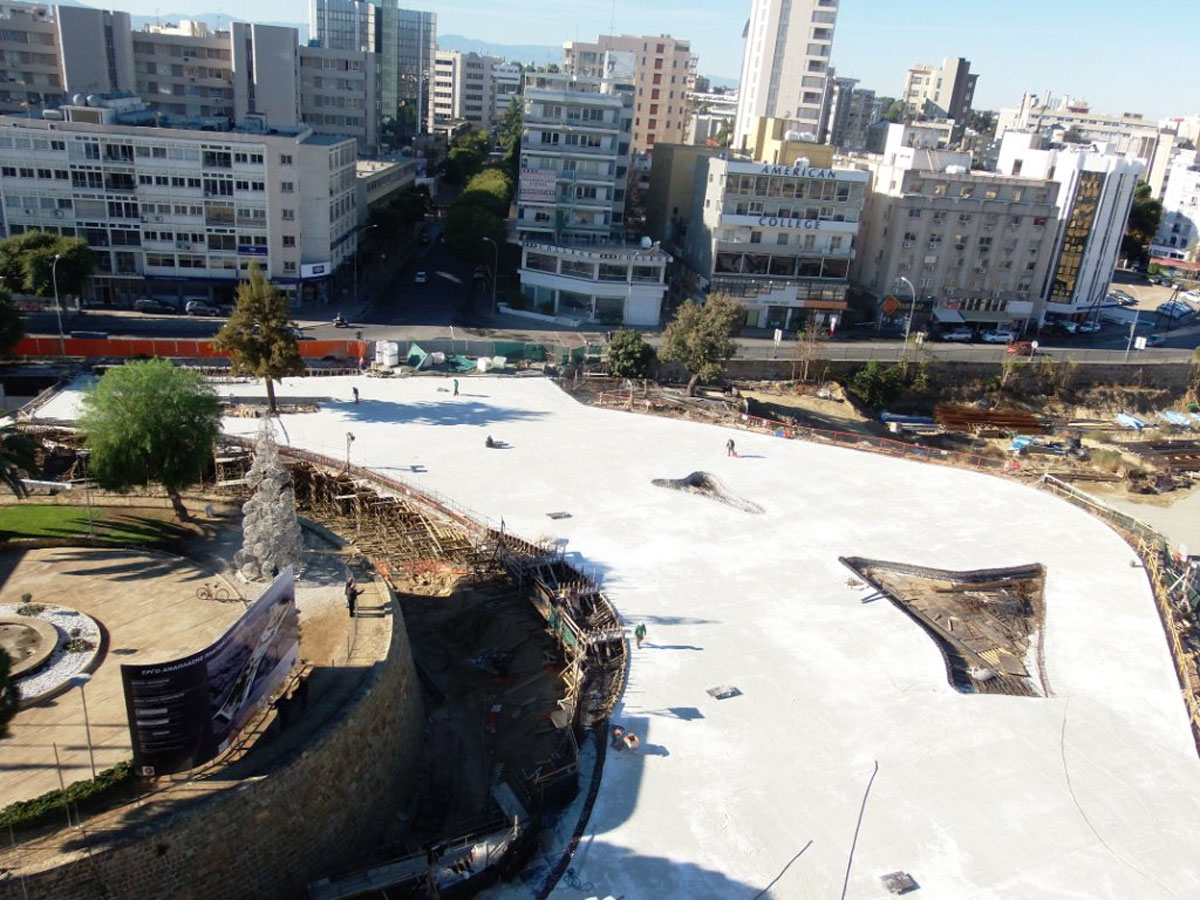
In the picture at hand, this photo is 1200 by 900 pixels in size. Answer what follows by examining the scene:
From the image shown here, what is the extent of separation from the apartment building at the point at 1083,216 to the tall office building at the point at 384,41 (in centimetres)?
9082

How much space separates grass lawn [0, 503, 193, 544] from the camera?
26719 mm

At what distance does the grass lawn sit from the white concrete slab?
8.71m

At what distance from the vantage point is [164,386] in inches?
1097

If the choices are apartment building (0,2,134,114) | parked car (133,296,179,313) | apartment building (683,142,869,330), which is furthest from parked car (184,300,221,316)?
apartment building (683,142,869,330)

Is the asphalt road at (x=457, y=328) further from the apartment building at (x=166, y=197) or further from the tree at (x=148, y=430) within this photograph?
the tree at (x=148, y=430)

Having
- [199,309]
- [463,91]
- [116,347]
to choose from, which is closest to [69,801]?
[116,347]

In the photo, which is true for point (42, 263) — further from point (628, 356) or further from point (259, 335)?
point (628, 356)

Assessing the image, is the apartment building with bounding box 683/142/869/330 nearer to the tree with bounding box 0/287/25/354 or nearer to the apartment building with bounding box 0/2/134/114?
the tree with bounding box 0/287/25/354

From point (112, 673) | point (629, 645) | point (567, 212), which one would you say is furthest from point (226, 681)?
point (567, 212)

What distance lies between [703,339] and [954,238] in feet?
106

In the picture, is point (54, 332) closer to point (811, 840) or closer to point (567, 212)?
point (567, 212)

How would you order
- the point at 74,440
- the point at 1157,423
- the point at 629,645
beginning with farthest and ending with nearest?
the point at 1157,423
the point at 74,440
the point at 629,645

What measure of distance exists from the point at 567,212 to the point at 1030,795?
189ft

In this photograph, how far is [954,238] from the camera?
232 ft
